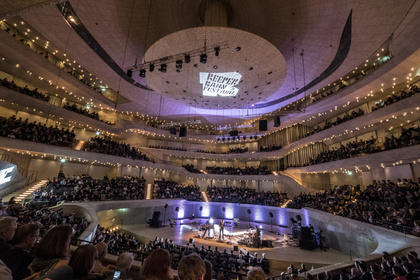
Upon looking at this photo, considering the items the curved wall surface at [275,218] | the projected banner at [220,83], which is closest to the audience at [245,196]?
the curved wall surface at [275,218]

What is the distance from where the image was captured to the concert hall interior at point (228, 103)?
10609 millimetres

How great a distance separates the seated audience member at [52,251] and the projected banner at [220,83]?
42.1ft

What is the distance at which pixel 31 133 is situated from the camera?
15.6m

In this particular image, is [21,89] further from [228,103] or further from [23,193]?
[228,103]

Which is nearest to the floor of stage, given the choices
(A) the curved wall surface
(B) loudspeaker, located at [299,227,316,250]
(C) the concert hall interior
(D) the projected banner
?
(C) the concert hall interior

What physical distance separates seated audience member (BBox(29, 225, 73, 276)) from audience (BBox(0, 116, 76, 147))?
679 inches

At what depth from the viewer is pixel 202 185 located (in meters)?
32.1

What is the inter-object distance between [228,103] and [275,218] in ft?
46.1

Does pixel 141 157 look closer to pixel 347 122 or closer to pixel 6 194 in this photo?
pixel 6 194

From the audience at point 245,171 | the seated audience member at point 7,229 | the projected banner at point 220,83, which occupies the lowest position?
the seated audience member at point 7,229

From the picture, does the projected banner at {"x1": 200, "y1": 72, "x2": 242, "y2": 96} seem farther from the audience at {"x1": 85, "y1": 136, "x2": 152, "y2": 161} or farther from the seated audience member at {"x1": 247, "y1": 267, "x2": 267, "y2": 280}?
the seated audience member at {"x1": 247, "y1": 267, "x2": 267, "y2": 280}

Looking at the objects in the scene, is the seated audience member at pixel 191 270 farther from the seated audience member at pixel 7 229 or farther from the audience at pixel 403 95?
the audience at pixel 403 95

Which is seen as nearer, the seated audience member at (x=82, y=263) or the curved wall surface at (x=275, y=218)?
the seated audience member at (x=82, y=263)

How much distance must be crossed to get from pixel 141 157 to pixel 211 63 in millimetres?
16345
